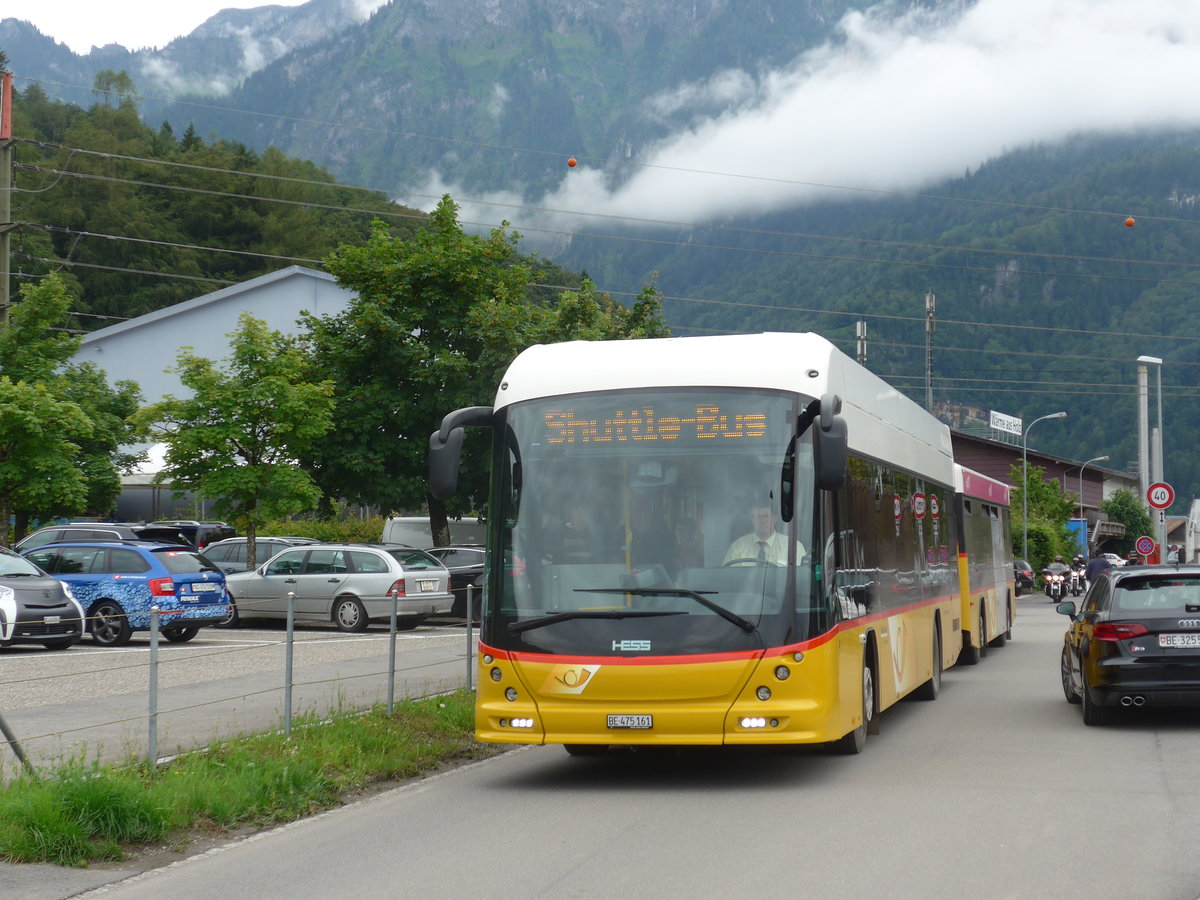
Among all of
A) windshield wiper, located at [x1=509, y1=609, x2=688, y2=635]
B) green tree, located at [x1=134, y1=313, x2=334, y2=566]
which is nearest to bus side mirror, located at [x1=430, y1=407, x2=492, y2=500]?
windshield wiper, located at [x1=509, y1=609, x2=688, y2=635]

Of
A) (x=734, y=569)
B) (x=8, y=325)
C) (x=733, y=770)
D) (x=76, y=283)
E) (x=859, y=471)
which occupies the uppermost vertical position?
(x=76, y=283)

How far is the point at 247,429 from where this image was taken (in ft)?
102

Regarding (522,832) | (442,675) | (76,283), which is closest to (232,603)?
(442,675)

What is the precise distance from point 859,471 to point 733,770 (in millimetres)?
2715

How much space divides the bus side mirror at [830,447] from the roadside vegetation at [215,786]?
3936 millimetres

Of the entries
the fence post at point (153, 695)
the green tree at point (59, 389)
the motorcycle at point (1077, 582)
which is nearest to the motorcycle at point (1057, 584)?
the motorcycle at point (1077, 582)

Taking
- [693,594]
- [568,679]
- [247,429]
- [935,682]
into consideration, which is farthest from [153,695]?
[247,429]

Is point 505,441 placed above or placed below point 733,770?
above

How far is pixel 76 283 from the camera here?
230ft

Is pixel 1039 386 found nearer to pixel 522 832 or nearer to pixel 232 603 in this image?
pixel 232 603

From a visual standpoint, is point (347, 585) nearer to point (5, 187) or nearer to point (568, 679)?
point (5, 187)

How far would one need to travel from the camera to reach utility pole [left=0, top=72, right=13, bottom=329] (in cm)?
3278

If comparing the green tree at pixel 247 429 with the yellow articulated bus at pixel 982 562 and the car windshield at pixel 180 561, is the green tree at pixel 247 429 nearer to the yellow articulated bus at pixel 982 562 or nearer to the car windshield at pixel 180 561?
the car windshield at pixel 180 561

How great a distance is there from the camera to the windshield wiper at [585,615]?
10.2m
